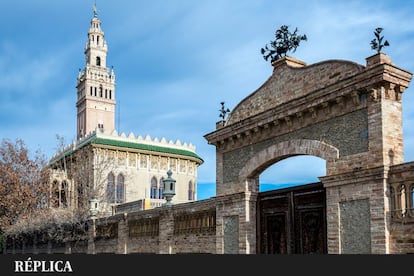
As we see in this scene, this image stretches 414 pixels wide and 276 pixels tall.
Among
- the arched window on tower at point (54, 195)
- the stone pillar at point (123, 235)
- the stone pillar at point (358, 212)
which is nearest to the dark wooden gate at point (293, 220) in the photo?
the stone pillar at point (358, 212)

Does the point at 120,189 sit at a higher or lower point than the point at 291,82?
lower

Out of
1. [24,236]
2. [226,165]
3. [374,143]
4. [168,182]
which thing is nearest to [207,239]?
[226,165]

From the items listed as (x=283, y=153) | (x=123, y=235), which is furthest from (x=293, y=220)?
(x=123, y=235)

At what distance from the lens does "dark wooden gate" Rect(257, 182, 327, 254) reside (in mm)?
12945

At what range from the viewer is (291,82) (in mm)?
13930

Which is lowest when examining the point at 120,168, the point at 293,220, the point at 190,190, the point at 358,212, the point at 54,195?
the point at 293,220

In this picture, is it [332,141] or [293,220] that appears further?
[293,220]

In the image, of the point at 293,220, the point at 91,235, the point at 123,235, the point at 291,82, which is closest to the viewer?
the point at 293,220

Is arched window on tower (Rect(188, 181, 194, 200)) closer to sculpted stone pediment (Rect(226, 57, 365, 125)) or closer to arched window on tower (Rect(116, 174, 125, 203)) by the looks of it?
arched window on tower (Rect(116, 174, 125, 203))

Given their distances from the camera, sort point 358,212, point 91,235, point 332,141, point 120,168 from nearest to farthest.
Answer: point 358,212, point 332,141, point 91,235, point 120,168

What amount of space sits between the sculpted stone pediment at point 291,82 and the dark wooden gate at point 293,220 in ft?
7.71

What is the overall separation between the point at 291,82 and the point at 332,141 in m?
2.23

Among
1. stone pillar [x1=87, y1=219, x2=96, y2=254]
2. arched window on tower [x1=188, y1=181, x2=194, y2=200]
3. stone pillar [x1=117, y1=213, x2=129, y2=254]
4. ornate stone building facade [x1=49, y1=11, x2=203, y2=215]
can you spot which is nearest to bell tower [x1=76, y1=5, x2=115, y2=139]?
ornate stone building facade [x1=49, y1=11, x2=203, y2=215]

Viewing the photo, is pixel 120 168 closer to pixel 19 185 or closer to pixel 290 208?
pixel 19 185
